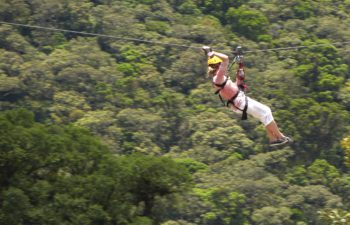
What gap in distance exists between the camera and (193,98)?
212ft

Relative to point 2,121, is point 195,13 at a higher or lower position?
lower

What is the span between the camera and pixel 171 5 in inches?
3238

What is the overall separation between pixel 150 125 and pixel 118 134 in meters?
3.49

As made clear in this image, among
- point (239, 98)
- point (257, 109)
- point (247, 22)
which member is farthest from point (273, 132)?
point (247, 22)

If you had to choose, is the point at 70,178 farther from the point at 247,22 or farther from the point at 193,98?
the point at 247,22

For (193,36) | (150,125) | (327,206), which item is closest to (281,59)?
(193,36)

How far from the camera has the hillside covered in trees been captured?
1975 inches

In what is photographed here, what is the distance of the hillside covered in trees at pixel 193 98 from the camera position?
50156 mm

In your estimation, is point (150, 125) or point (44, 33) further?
point (44, 33)

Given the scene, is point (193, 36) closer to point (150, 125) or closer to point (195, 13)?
point (195, 13)

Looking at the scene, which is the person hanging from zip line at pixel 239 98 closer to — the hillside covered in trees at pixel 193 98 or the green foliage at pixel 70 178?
the green foliage at pixel 70 178

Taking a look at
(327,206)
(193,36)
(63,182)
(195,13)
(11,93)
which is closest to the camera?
(63,182)

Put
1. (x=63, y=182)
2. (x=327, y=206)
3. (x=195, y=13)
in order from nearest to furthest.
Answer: (x=63, y=182) < (x=327, y=206) < (x=195, y=13)

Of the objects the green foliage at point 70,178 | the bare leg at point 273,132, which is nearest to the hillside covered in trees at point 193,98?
the green foliage at point 70,178
